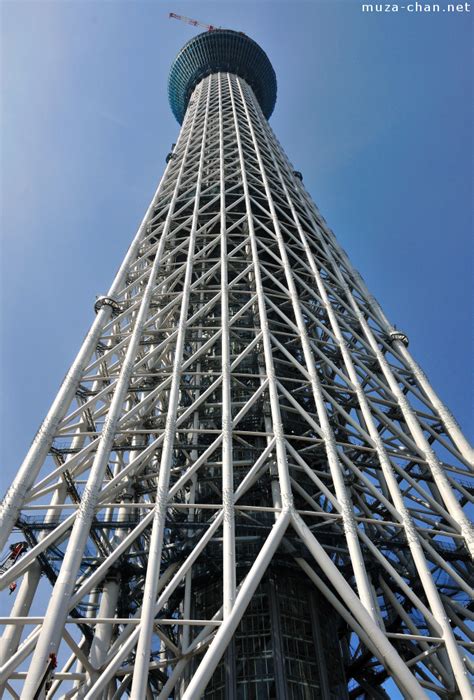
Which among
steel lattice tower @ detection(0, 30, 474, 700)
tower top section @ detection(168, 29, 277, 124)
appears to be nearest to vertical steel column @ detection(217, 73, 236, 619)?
steel lattice tower @ detection(0, 30, 474, 700)

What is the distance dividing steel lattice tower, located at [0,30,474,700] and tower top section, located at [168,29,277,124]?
163 feet

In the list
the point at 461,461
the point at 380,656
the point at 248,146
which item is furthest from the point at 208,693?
the point at 248,146

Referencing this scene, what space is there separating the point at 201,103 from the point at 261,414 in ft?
164

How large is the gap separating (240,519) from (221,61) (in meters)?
73.6

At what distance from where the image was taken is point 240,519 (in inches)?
839

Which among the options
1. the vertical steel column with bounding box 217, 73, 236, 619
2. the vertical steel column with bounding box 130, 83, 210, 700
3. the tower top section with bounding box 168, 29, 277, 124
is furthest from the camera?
the tower top section with bounding box 168, 29, 277, 124

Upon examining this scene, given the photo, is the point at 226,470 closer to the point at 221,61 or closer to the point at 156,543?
the point at 156,543

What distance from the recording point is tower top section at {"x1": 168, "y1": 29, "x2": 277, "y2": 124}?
78.1m

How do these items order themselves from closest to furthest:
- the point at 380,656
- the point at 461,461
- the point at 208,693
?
the point at 380,656 < the point at 208,693 < the point at 461,461

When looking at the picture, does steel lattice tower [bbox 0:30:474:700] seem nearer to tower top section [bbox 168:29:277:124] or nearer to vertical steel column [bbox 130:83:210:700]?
vertical steel column [bbox 130:83:210:700]

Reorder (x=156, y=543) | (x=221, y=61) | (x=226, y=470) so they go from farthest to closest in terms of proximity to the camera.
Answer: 1. (x=221, y=61)
2. (x=226, y=470)
3. (x=156, y=543)

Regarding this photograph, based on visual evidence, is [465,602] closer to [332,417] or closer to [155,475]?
→ [332,417]

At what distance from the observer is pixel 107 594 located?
64.9 ft

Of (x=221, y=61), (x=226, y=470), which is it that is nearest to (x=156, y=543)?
(x=226, y=470)
